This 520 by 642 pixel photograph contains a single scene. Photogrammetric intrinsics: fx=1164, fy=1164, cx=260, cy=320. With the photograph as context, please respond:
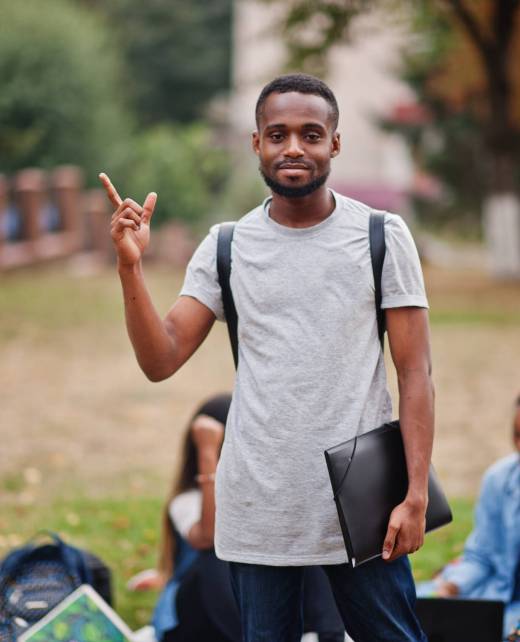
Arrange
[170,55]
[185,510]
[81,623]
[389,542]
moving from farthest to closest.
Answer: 1. [170,55]
2. [185,510]
3. [81,623]
4. [389,542]

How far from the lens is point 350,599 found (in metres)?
2.64

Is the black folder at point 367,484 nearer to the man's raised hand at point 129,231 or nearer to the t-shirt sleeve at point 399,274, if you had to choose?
the t-shirt sleeve at point 399,274

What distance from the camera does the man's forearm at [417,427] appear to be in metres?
2.60

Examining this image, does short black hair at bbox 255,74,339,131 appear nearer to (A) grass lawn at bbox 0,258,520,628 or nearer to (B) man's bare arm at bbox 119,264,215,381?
(B) man's bare arm at bbox 119,264,215,381

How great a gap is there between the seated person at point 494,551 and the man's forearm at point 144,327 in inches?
77.0

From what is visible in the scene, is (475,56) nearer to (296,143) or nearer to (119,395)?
(119,395)

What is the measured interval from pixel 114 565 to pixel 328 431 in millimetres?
3238

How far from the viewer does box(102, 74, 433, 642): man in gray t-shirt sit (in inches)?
102

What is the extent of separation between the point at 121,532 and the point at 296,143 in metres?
3.90

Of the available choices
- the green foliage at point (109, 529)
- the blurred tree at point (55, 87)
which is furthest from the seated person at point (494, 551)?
the blurred tree at point (55, 87)

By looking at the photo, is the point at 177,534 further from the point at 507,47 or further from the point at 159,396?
the point at 507,47

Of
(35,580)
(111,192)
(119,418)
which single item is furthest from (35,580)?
(119,418)

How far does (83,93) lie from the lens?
2361cm

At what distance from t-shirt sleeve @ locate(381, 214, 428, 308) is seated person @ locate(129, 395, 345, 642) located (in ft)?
5.12
